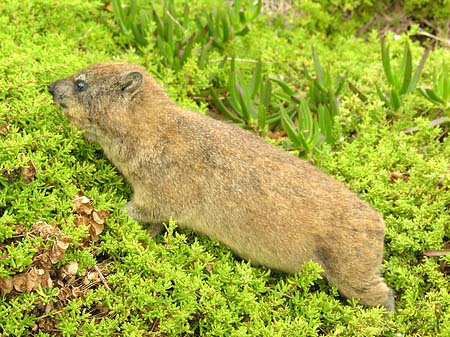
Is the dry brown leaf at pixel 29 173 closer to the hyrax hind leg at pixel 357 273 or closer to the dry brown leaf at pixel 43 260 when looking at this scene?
the dry brown leaf at pixel 43 260

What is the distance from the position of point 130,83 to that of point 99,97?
1.00 ft

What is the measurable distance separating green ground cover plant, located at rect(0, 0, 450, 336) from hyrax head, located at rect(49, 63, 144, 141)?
5.8 inches

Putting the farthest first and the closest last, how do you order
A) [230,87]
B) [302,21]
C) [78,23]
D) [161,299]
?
[302,21]
[78,23]
[230,87]
[161,299]

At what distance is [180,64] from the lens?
745cm

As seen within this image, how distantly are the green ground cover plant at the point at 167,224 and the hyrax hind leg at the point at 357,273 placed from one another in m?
0.12

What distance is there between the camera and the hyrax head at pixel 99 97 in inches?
225

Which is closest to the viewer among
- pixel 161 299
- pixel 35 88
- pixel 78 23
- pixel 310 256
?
pixel 161 299

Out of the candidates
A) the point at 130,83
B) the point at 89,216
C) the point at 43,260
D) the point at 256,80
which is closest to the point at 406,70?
the point at 256,80

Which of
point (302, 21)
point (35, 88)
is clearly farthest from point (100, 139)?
point (302, 21)

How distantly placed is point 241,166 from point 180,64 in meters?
2.28

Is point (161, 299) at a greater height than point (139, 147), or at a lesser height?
lesser

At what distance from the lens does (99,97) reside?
18.8ft

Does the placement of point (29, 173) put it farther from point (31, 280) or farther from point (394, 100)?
point (394, 100)

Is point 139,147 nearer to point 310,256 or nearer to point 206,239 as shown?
point 206,239
